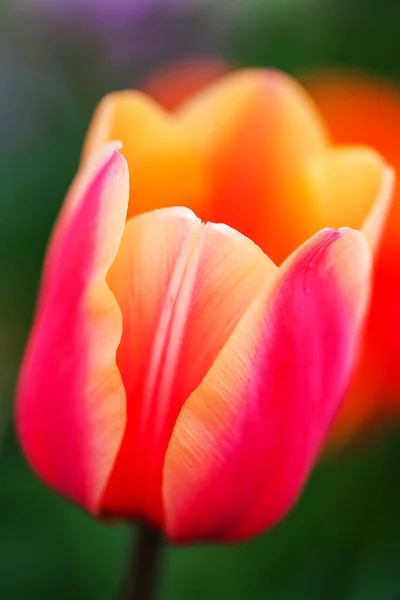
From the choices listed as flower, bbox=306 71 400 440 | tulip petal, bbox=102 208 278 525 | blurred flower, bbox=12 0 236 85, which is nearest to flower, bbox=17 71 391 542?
tulip petal, bbox=102 208 278 525

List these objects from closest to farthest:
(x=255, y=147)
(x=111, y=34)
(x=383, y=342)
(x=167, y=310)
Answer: (x=167, y=310) → (x=255, y=147) → (x=383, y=342) → (x=111, y=34)

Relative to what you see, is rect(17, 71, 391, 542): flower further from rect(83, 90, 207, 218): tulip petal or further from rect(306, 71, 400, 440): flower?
rect(306, 71, 400, 440): flower

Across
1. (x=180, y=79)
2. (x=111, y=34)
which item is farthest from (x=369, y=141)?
(x=111, y=34)

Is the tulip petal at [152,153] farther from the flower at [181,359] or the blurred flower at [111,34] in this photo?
the blurred flower at [111,34]

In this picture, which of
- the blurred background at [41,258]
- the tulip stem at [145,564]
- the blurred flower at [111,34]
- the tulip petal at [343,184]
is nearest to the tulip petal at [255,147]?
the tulip petal at [343,184]

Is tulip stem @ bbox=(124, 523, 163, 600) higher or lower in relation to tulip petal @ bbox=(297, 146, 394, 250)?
lower

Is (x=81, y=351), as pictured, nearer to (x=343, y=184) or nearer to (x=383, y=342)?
(x=343, y=184)
